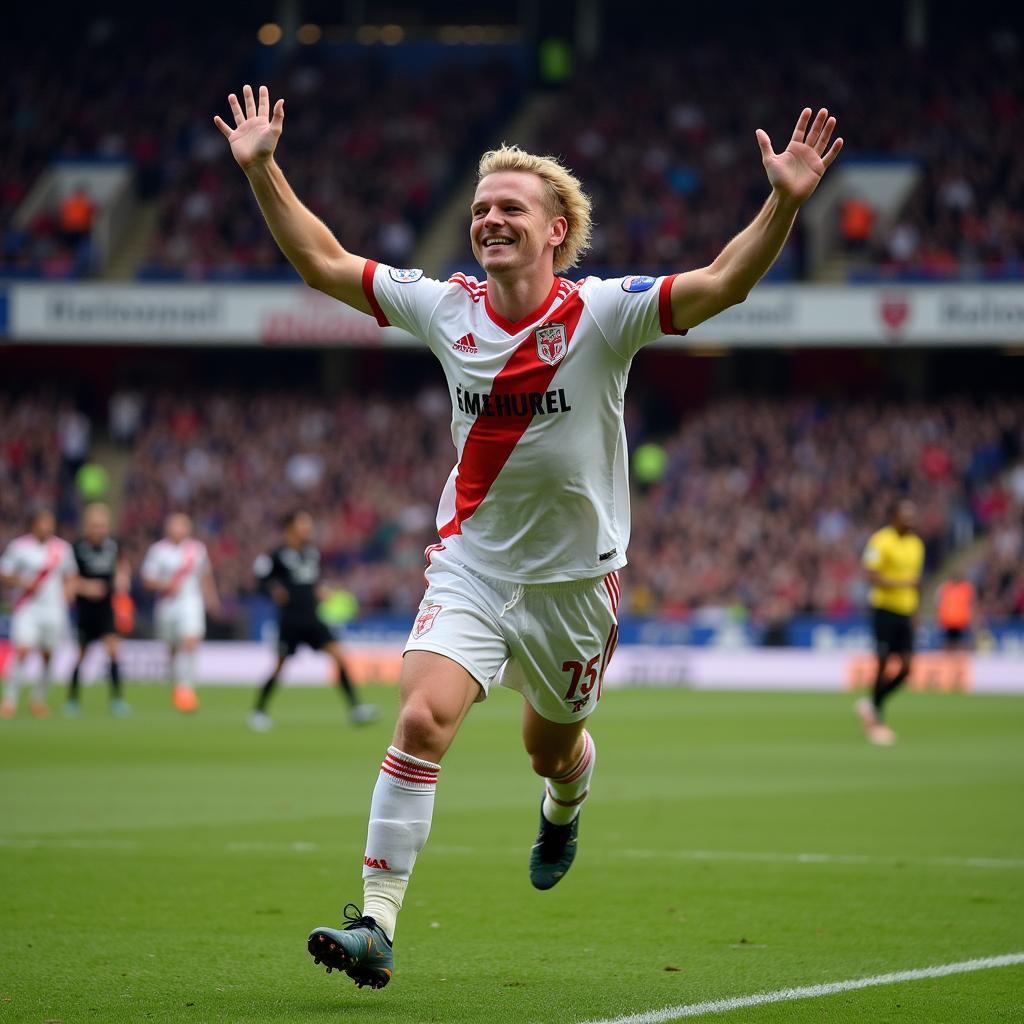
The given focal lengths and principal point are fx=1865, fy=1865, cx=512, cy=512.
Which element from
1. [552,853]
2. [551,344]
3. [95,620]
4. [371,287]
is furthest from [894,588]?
[551,344]

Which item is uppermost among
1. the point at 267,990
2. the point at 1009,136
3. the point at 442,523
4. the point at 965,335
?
the point at 1009,136

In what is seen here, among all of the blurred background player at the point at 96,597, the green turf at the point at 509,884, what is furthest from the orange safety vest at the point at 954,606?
the blurred background player at the point at 96,597

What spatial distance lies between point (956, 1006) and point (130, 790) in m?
8.65

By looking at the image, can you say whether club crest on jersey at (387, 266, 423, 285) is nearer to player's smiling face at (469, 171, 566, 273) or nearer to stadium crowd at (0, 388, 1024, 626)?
player's smiling face at (469, 171, 566, 273)

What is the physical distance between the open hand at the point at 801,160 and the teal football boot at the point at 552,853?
3.08 m

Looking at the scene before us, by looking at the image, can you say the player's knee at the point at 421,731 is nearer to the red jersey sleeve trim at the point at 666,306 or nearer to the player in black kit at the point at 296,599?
the red jersey sleeve trim at the point at 666,306

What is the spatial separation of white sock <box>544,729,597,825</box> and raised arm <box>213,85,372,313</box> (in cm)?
215

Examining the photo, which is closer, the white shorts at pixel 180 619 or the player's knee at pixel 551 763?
the player's knee at pixel 551 763

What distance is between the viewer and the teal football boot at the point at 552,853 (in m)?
7.96

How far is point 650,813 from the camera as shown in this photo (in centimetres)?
1262

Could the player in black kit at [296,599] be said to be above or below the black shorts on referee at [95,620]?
above

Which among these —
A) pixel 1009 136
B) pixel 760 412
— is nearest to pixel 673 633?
pixel 760 412

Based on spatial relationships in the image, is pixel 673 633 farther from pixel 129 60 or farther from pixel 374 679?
pixel 129 60

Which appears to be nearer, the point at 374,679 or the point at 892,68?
the point at 374,679
